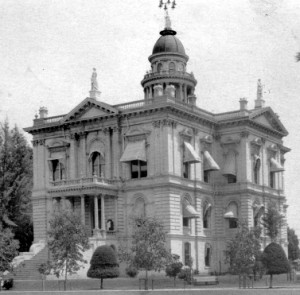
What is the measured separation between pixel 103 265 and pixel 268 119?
93.3 ft

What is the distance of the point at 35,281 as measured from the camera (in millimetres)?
52906

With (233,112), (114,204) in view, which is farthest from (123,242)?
(233,112)

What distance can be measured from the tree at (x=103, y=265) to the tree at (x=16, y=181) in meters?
22.5

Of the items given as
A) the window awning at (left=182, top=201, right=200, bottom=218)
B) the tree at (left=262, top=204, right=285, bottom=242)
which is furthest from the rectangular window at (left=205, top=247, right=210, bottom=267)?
the tree at (left=262, top=204, right=285, bottom=242)

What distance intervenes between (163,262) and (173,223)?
1038 cm

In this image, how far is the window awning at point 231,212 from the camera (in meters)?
65.6

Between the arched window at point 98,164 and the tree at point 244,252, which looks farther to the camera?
the arched window at point 98,164

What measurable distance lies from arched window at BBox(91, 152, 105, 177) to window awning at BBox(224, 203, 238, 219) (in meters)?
11.6

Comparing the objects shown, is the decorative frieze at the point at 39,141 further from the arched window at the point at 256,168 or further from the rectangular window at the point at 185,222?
the arched window at the point at 256,168

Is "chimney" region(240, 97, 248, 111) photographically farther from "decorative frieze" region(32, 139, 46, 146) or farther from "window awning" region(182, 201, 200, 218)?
"decorative frieze" region(32, 139, 46, 146)

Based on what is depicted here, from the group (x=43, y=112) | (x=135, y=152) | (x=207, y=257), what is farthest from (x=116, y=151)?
(x=207, y=257)

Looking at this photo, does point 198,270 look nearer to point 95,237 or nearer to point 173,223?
point 173,223

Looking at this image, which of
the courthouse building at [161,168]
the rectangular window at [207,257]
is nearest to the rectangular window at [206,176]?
the courthouse building at [161,168]

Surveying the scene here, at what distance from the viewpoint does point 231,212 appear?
65875 millimetres
